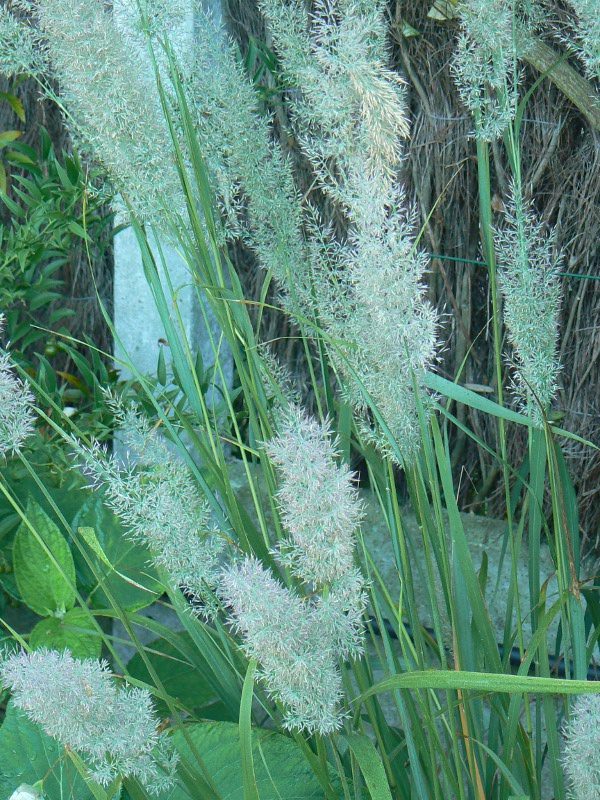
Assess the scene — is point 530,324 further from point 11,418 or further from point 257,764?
point 257,764

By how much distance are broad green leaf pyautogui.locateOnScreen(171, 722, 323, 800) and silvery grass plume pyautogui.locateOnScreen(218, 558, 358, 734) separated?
1.46ft

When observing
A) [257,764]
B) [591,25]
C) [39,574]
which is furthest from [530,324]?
[39,574]

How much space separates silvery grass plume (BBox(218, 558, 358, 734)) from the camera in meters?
0.47

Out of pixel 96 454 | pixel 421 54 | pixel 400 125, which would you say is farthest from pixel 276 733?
pixel 421 54

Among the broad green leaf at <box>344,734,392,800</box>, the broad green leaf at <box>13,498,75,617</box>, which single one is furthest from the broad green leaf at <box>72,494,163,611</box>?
the broad green leaf at <box>344,734,392,800</box>

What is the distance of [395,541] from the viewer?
27.9 inches

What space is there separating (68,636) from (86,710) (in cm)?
76

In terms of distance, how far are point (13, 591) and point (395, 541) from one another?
90 centimetres

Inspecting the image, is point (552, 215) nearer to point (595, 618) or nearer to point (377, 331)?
point (595, 618)

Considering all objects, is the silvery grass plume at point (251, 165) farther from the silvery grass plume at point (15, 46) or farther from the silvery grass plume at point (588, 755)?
the silvery grass plume at point (588, 755)

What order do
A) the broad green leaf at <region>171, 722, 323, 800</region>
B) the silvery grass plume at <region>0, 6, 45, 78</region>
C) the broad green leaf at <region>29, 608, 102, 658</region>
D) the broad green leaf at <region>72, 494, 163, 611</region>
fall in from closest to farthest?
1. the silvery grass plume at <region>0, 6, 45, 78</region>
2. the broad green leaf at <region>171, 722, 323, 800</region>
3. the broad green leaf at <region>29, 608, 102, 658</region>
4. the broad green leaf at <region>72, 494, 163, 611</region>

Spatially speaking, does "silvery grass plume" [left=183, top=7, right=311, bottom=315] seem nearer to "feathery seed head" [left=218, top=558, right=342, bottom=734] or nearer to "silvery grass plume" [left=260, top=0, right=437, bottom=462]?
"silvery grass plume" [left=260, top=0, right=437, bottom=462]

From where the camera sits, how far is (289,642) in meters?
0.47

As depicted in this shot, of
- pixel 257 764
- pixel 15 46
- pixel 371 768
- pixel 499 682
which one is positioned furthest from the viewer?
pixel 257 764
